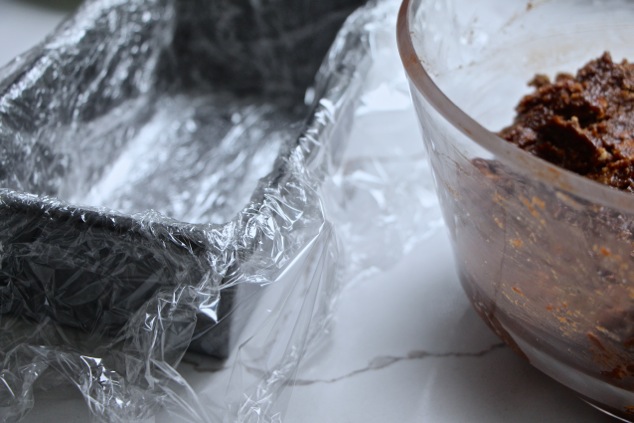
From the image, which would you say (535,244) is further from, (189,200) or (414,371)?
(189,200)

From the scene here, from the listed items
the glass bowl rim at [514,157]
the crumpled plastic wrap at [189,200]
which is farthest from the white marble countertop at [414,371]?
the glass bowl rim at [514,157]

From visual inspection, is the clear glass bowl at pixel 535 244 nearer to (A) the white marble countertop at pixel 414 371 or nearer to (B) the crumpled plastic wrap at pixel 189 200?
(A) the white marble countertop at pixel 414 371

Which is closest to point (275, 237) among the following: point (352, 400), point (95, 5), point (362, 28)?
point (352, 400)

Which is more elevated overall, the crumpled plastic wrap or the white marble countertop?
the crumpled plastic wrap

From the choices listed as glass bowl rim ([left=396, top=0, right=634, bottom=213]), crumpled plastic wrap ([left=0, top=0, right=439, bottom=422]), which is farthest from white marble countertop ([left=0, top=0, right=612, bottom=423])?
glass bowl rim ([left=396, top=0, right=634, bottom=213])

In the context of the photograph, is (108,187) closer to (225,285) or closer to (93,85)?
(93,85)

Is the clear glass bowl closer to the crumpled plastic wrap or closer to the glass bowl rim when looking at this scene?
the glass bowl rim

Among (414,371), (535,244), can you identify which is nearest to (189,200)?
(414,371)
